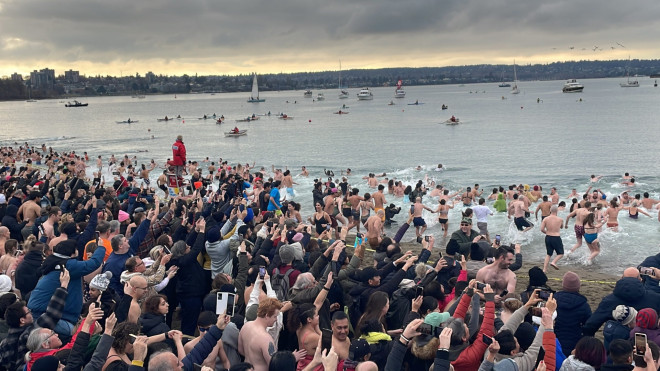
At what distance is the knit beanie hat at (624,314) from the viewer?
548 cm

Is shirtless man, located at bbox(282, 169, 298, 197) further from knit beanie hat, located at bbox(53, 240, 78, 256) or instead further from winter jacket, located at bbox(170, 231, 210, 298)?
knit beanie hat, located at bbox(53, 240, 78, 256)

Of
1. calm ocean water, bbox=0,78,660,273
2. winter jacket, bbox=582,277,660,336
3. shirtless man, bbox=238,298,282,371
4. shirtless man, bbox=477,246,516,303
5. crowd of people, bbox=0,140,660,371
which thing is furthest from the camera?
calm ocean water, bbox=0,78,660,273

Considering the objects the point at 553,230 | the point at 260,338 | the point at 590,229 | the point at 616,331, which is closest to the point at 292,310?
the point at 260,338

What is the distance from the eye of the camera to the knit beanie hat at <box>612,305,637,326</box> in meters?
5.48

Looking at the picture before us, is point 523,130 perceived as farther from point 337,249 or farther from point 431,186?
point 337,249

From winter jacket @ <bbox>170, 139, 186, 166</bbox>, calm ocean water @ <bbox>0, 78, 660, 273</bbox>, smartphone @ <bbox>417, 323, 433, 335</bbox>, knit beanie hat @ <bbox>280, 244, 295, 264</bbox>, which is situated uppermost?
winter jacket @ <bbox>170, 139, 186, 166</bbox>

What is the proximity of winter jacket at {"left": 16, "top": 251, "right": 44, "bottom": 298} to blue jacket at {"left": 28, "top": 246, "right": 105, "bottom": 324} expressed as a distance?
0.88 m

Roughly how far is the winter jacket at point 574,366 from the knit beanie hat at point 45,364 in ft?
15.1

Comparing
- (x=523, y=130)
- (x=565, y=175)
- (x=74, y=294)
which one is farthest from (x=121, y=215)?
(x=523, y=130)

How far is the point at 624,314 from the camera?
548cm

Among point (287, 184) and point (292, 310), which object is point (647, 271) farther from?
point (287, 184)

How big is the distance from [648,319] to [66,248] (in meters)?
6.52

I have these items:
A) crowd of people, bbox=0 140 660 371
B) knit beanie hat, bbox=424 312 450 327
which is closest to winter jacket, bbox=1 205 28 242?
crowd of people, bbox=0 140 660 371

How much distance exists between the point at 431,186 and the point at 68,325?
2264cm
